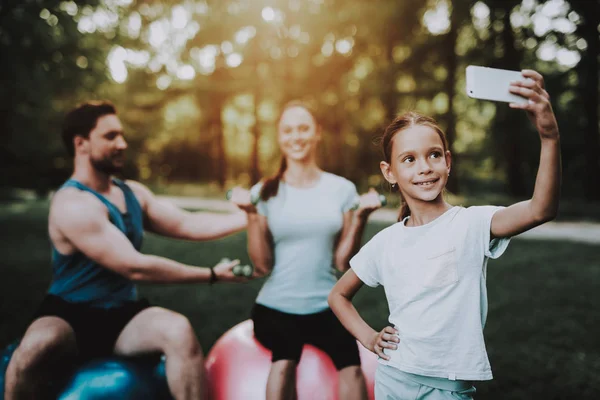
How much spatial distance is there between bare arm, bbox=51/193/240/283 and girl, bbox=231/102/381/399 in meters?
0.32

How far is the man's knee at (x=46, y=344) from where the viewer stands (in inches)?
122

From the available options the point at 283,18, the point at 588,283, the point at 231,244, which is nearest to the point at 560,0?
the point at 588,283

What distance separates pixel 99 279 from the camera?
3590 mm

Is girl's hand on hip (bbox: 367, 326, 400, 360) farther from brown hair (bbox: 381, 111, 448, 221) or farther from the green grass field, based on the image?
the green grass field

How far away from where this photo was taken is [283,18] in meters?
21.1

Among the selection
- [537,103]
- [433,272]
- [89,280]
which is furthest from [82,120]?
[537,103]

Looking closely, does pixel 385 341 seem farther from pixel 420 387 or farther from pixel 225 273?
pixel 225 273

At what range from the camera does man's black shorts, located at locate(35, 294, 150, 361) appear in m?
3.40

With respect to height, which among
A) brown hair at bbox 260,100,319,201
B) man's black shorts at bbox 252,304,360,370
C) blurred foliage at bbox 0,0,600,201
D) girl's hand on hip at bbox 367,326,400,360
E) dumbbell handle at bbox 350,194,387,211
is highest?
blurred foliage at bbox 0,0,600,201

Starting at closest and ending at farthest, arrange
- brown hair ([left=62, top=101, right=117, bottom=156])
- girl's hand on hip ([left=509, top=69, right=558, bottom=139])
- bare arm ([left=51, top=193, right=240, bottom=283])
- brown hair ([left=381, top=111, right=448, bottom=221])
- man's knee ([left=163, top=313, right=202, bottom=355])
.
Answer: girl's hand on hip ([left=509, top=69, right=558, bottom=139])
brown hair ([left=381, top=111, right=448, bottom=221])
man's knee ([left=163, top=313, right=202, bottom=355])
bare arm ([left=51, top=193, right=240, bottom=283])
brown hair ([left=62, top=101, right=117, bottom=156])

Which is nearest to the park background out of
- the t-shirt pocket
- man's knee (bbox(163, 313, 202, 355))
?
the t-shirt pocket

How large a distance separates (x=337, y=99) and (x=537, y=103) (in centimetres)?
2015

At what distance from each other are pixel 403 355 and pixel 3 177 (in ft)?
41.0

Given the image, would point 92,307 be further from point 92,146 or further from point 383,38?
point 383,38
